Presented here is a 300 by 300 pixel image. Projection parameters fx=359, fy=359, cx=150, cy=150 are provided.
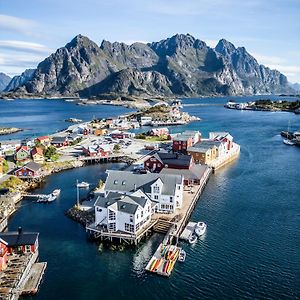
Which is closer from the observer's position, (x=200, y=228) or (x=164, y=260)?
(x=164, y=260)

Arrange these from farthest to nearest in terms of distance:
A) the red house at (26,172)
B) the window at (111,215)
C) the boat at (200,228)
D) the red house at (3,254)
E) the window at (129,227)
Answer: the red house at (26,172) → the boat at (200,228) → the window at (111,215) → the window at (129,227) → the red house at (3,254)

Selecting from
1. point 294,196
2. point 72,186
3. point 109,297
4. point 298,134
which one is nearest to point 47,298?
point 109,297

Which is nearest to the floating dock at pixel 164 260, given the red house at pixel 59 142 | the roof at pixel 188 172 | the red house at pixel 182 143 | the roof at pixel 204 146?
the roof at pixel 188 172

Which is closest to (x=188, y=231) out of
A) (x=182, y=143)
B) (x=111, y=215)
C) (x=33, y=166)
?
(x=111, y=215)

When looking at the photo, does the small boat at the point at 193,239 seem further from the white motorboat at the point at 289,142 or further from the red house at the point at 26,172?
the white motorboat at the point at 289,142

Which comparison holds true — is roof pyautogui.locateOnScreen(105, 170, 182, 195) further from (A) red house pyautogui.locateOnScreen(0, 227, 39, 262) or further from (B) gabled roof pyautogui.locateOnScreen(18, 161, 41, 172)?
(B) gabled roof pyautogui.locateOnScreen(18, 161, 41, 172)

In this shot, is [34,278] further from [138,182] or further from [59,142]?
[59,142]
